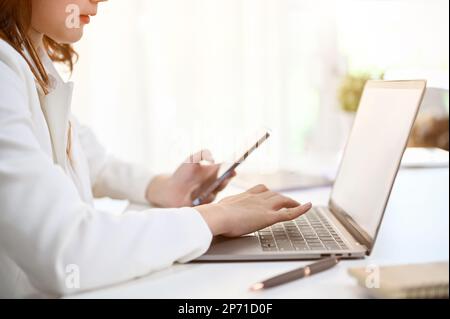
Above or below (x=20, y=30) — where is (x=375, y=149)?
below

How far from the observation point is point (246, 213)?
0.70m

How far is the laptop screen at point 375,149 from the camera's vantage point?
2.30ft

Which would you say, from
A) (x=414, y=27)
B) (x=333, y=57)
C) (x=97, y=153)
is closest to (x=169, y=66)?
(x=333, y=57)

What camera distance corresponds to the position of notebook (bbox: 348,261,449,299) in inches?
19.7

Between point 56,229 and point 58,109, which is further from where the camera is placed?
point 58,109

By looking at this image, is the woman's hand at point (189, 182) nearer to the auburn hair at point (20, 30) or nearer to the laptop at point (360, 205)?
the laptop at point (360, 205)

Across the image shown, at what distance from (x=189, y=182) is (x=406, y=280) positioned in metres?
0.59

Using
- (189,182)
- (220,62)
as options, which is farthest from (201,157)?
(220,62)

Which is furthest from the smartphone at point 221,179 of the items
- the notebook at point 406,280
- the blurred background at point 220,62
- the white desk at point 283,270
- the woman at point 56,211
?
the blurred background at point 220,62

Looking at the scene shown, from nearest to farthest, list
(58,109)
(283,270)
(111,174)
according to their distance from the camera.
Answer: (283,270)
(58,109)
(111,174)

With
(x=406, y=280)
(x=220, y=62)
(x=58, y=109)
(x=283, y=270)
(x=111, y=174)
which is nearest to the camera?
(x=406, y=280)

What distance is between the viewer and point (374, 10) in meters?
2.76

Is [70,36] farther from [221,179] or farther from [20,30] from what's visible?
[221,179]
